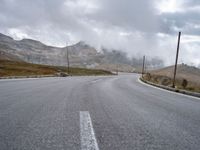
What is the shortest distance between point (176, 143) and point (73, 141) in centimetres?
173

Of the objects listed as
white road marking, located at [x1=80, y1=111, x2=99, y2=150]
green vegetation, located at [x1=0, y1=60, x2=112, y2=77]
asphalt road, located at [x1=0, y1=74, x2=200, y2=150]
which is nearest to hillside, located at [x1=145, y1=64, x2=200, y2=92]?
asphalt road, located at [x1=0, y1=74, x2=200, y2=150]

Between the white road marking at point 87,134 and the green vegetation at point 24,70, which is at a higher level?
the white road marking at point 87,134

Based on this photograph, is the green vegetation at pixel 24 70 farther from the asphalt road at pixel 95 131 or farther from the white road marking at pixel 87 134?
the white road marking at pixel 87 134

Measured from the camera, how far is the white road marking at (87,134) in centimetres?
402

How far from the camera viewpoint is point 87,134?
4742 millimetres

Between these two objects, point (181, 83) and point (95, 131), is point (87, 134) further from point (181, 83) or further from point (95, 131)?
point (181, 83)

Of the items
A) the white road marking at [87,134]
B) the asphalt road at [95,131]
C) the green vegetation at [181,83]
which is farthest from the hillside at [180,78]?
the white road marking at [87,134]

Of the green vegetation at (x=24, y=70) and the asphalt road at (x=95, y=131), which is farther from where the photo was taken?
the green vegetation at (x=24, y=70)

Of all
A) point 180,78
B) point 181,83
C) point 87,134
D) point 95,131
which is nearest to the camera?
point 87,134

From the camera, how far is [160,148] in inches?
158

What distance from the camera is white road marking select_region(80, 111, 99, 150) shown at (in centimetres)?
402

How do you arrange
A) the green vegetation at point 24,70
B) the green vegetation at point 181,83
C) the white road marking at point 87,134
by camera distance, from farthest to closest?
the green vegetation at point 24,70, the green vegetation at point 181,83, the white road marking at point 87,134

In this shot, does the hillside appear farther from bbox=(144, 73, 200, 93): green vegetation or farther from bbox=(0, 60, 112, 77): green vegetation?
bbox=(0, 60, 112, 77): green vegetation

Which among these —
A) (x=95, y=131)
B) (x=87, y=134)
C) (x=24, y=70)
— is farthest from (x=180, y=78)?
(x=87, y=134)
